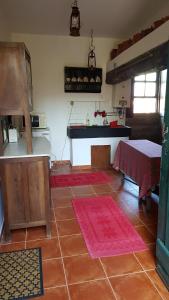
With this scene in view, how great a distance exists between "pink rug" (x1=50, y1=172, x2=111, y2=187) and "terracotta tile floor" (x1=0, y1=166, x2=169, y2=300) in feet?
3.35

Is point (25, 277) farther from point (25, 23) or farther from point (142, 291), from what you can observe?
point (25, 23)

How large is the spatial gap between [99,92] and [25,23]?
1.98 meters

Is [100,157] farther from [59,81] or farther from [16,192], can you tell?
[16,192]

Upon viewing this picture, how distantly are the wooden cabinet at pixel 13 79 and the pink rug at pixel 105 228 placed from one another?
1.44 metres

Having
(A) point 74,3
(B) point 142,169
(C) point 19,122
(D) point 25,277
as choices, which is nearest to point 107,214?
(B) point 142,169

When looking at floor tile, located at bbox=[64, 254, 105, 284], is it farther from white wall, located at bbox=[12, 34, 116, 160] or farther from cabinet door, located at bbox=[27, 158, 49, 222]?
white wall, located at bbox=[12, 34, 116, 160]

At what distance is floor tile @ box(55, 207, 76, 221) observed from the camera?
2.86 m

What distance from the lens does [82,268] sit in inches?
78.1

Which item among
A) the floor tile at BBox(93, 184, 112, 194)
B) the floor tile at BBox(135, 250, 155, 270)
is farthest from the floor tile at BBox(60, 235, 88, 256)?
the floor tile at BBox(93, 184, 112, 194)

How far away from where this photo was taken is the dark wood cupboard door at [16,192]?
2.26 metres

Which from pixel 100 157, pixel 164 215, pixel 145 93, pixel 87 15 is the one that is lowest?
pixel 100 157

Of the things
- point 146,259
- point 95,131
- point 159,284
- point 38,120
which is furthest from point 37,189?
point 95,131

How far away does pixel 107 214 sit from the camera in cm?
289

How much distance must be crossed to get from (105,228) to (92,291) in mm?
875
